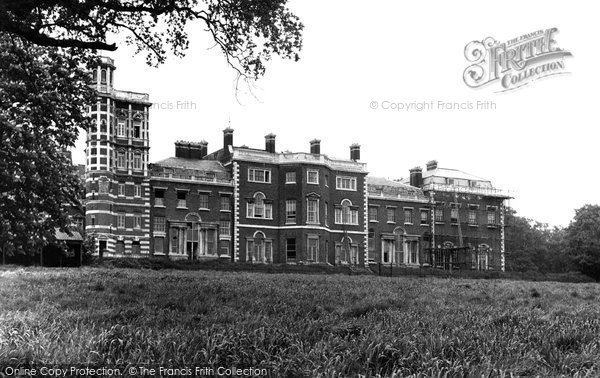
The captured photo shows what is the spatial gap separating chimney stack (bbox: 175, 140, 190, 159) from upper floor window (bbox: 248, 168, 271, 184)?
7.06m

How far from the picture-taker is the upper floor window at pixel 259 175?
64.8 metres

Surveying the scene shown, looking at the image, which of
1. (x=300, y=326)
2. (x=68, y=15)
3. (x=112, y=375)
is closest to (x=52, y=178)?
(x=68, y=15)

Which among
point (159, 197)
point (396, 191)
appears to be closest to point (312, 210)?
point (396, 191)

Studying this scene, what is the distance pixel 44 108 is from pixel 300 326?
13.9 m

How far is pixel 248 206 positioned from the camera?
64.6m

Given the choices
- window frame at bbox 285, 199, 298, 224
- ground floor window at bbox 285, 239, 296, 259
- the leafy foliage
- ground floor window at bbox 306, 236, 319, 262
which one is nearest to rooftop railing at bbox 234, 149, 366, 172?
window frame at bbox 285, 199, 298, 224

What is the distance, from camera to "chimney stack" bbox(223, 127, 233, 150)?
66562 mm

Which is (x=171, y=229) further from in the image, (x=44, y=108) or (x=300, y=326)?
(x=300, y=326)

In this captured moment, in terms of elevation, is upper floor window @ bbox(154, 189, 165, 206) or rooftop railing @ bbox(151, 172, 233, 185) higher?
rooftop railing @ bbox(151, 172, 233, 185)

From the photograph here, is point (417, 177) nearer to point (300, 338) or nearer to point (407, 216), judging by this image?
point (407, 216)

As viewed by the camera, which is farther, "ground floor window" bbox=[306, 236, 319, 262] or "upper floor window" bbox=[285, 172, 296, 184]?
"upper floor window" bbox=[285, 172, 296, 184]

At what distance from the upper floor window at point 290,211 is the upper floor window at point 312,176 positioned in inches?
104

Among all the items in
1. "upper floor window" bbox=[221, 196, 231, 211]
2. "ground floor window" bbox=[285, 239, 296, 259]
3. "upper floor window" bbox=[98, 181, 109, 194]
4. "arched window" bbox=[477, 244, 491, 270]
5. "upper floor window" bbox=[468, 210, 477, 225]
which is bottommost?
"arched window" bbox=[477, 244, 491, 270]

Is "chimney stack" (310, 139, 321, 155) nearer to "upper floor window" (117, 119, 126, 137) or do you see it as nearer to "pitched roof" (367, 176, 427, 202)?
"pitched roof" (367, 176, 427, 202)
